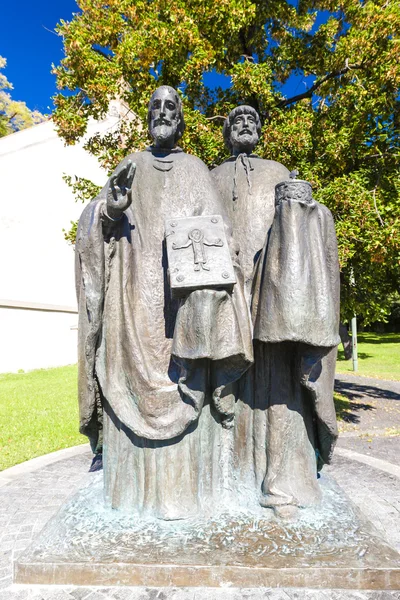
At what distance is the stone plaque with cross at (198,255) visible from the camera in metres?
2.43

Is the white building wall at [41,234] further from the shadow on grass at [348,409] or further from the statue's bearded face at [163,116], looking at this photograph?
the statue's bearded face at [163,116]

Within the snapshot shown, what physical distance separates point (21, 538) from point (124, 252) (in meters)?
2.11

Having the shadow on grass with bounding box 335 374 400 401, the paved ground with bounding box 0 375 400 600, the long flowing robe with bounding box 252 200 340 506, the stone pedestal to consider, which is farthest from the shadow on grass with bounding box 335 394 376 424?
the stone pedestal

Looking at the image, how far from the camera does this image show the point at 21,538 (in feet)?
10.2

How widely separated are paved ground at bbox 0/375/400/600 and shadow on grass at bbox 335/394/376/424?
1.21 meters

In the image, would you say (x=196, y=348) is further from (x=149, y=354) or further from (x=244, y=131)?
(x=244, y=131)

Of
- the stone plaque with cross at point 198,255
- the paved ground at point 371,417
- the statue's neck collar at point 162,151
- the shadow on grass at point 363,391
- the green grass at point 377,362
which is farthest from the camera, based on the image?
the green grass at point 377,362

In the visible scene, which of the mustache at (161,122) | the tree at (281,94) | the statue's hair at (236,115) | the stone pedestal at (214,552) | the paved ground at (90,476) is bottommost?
the paved ground at (90,476)

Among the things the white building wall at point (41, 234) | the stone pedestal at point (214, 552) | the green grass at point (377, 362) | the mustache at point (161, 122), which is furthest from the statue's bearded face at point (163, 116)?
the white building wall at point (41, 234)

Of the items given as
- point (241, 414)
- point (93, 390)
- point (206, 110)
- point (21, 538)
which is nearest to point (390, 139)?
point (206, 110)

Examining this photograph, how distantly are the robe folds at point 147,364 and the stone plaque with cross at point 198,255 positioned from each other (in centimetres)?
15

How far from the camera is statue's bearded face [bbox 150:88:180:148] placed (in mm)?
2863

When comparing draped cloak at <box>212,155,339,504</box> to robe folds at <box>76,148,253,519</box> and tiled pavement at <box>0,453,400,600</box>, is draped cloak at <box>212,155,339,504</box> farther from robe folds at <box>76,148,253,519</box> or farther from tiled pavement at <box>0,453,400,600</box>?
tiled pavement at <box>0,453,400,600</box>

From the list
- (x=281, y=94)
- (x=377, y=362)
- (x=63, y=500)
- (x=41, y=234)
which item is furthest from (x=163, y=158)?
(x=377, y=362)
